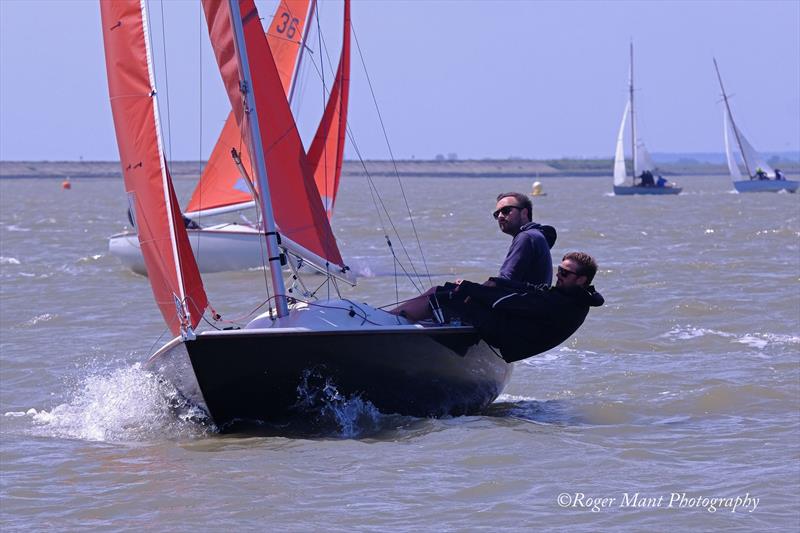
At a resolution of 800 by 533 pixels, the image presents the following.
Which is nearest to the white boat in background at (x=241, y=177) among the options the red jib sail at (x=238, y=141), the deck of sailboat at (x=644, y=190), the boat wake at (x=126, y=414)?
the red jib sail at (x=238, y=141)

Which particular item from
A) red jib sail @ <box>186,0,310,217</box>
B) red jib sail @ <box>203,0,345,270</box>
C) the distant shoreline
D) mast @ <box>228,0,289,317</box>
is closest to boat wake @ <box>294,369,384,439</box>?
mast @ <box>228,0,289,317</box>

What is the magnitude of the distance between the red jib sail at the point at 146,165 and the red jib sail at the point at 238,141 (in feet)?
32.6

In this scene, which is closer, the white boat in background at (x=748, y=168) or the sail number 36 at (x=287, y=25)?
the sail number 36 at (x=287, y=25)

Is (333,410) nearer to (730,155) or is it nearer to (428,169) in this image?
(730,155)

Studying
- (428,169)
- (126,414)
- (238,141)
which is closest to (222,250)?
(238,141)

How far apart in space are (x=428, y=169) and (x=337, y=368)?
162 metres

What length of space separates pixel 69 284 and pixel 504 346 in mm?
12807

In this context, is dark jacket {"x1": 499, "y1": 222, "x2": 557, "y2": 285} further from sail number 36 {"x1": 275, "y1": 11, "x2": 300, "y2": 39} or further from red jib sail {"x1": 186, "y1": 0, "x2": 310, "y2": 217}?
sail number 36 {"x1": 275, "y1": 11, "x2": 300, "y2": 39}

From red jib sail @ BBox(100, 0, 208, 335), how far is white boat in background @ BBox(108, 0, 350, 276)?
354 inches

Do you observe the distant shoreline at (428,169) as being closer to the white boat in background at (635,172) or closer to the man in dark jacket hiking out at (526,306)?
the white boat in background at (635,172)

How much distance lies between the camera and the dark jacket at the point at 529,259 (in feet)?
29.9

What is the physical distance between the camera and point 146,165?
9.18 metres

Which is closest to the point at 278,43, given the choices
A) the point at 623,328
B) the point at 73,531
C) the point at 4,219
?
the point at 623,328

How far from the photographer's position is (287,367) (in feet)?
28.8
